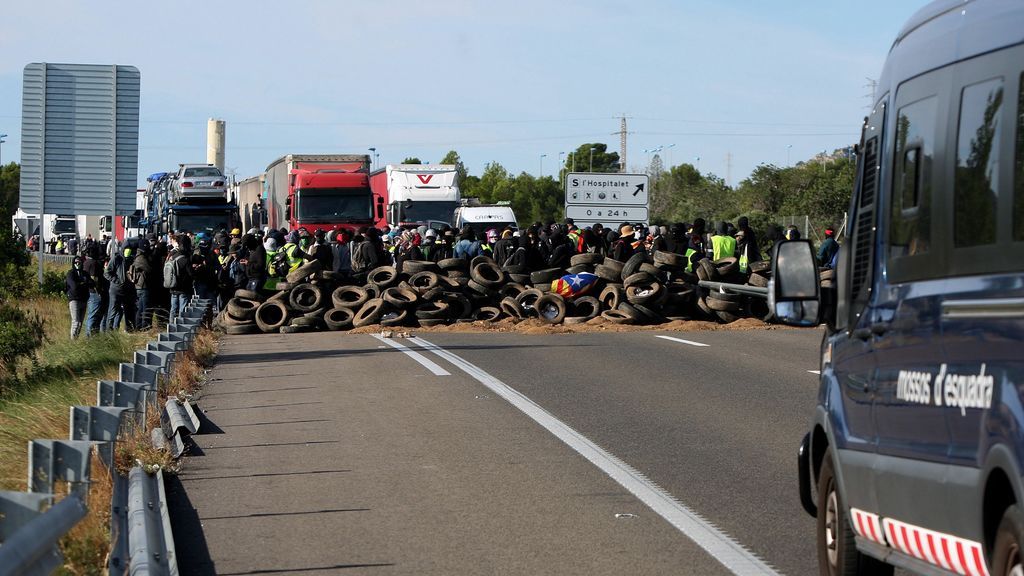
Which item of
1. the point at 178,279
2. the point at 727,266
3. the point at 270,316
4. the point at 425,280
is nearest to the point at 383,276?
the point at 425,280

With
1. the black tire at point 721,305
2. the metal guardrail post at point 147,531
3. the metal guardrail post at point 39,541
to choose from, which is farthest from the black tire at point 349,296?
the metal guardrail post at point 39,541

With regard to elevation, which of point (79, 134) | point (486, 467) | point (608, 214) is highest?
point (79, 134)

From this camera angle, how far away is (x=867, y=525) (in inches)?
216

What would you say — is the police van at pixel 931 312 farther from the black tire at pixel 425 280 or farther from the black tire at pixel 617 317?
the black tire at pixel 425 280

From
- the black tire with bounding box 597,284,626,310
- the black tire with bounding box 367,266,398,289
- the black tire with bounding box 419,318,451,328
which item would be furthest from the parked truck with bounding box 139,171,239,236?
the black tire with bounding box 597,284,626,310

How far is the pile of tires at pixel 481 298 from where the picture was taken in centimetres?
2605

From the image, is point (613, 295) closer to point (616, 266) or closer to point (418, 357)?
point (616, 266)

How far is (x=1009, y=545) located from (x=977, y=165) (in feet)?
4.14

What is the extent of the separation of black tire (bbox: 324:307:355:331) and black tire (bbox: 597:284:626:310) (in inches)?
188

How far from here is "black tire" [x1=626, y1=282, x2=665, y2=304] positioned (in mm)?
26094

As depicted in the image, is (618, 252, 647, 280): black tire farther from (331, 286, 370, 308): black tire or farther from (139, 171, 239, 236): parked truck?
(139, 171, 239, 236): parked truck

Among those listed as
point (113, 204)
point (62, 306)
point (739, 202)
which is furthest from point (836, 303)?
point (739, 202)

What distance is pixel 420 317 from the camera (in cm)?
2625

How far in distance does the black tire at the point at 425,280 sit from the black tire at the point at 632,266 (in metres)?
3.54
